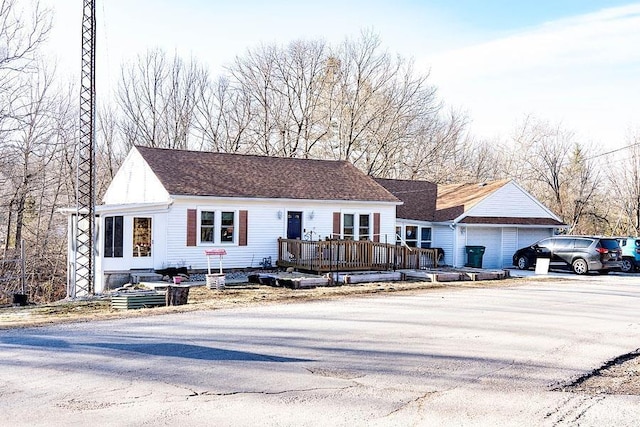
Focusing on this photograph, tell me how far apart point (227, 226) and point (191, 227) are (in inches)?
62.0

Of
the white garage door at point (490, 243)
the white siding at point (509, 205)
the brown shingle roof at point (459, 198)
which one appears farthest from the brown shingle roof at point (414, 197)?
the white siding at point (509, 205)

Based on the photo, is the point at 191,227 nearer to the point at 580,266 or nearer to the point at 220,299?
the point at 220,299

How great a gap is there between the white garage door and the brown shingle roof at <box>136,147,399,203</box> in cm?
521

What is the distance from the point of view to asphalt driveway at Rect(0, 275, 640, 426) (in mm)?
6086

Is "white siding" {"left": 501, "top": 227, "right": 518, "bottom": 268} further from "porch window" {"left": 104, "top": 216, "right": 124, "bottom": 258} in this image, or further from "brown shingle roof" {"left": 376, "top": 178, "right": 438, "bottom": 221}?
"porch window" {"left": 104, "top": 216, "right": 124, "bottom": 258}

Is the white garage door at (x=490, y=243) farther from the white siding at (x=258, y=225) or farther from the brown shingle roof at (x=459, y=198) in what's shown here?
the white siding at (x=258, y=225)

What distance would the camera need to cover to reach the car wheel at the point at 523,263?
98.0ft

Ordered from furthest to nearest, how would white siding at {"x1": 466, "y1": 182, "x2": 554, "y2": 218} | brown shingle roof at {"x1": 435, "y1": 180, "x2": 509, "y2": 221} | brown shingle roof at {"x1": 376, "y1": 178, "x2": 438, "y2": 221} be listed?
1. brown shingle roof at {"x1": 376, "y1": 178, "x2": 438, "y2": 221}
2. white siding at {"x1": 466, "y1": 182, "x2": 554, "y2": 218}
3. brown shingle roof at {"x1": 435, "y1": 180, "x2": 509, "y2": 221}

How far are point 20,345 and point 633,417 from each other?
8344 mm

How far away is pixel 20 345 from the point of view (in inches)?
376

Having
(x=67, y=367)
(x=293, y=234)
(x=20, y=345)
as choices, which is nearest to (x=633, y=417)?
(x=67, y=367)

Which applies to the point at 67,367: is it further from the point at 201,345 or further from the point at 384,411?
the point at 384,411

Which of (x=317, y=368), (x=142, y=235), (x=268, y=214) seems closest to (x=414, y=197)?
(x=268, y=214)

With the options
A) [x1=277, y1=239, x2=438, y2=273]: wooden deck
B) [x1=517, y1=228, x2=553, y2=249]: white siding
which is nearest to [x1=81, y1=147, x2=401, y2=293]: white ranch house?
[x1=277, y1=239, x2=438, y2=273]: wooden deck
